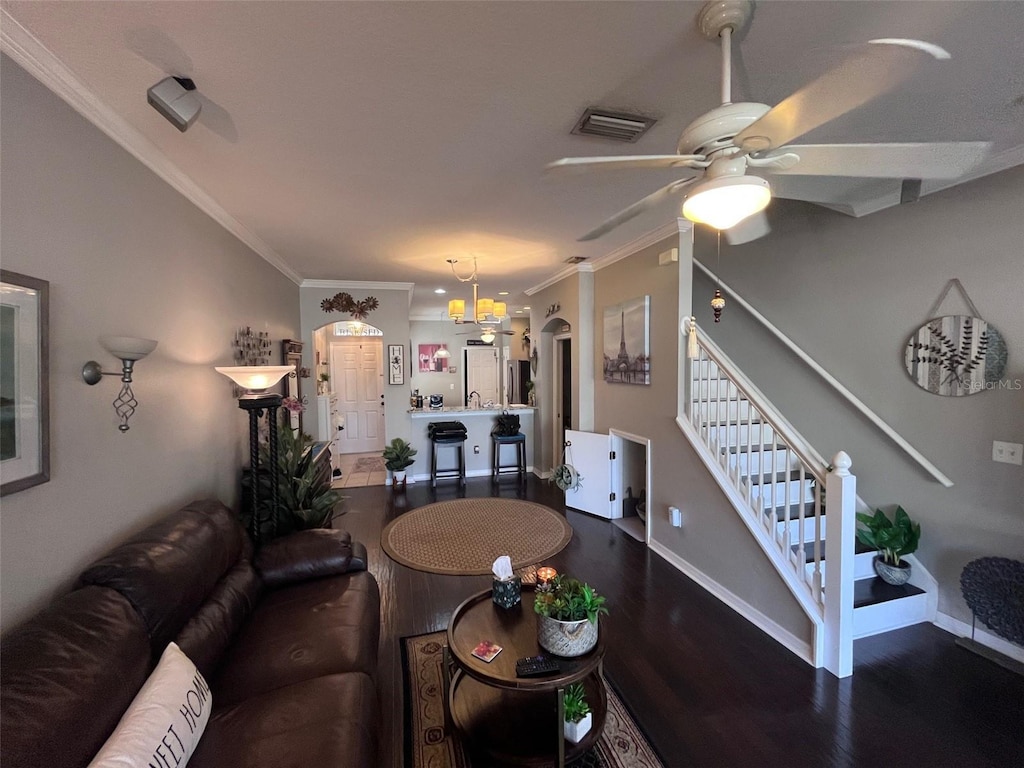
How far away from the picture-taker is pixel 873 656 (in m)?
2.33

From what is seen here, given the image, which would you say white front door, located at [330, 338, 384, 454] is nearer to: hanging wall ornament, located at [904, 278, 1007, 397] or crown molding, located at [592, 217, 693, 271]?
crown molding, located at [592, 217, 693, 271]

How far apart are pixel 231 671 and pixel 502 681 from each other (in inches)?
42.7

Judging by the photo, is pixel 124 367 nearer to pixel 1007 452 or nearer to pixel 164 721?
pixel 164 721

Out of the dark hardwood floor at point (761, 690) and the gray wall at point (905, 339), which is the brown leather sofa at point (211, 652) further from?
the gray wall at point (905, 339)

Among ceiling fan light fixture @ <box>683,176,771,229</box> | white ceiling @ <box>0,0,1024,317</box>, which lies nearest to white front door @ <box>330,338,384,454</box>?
white ceiling @ <box>0,0,1024,317</box>

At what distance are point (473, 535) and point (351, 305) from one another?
10.6 ft

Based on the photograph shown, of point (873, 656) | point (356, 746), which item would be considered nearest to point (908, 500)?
point (873, 656)

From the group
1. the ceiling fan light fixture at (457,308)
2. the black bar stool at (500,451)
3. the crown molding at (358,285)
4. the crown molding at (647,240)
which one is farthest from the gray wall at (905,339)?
the crown molding at (358,285)

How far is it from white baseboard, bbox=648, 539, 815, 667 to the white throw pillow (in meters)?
2.78

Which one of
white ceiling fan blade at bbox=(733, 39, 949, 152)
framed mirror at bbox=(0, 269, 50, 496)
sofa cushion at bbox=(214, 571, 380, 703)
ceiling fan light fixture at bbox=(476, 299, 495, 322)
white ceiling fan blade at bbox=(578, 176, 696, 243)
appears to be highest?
ceiling fan light fixture at bbox=(476, 299, 495, 322)

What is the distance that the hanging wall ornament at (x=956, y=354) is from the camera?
2.38 meters

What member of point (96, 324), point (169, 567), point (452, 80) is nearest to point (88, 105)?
point (96, 324)

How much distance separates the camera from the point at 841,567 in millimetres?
2162

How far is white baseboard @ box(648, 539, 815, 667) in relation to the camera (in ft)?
7.67
